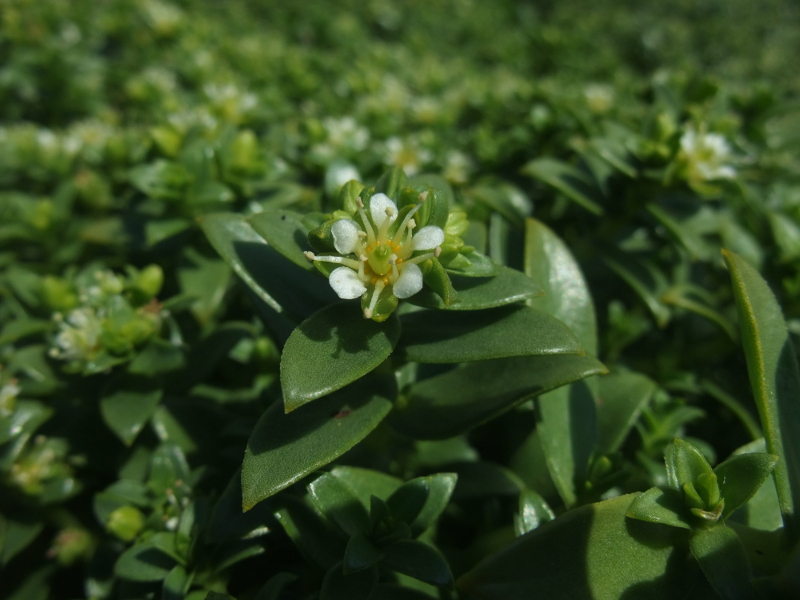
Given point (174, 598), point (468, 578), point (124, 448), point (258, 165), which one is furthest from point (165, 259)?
point (468, 578)

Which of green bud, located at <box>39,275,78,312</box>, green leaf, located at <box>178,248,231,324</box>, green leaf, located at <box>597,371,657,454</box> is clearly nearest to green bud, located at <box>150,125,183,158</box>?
green leaf, located at <box>178,248,231,324</box>

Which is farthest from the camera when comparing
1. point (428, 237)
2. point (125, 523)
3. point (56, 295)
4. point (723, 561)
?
point (56, 295)

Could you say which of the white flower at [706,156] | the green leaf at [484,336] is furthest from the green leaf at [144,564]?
the white flower at [706,156]

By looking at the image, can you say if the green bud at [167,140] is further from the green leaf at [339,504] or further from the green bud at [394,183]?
the green leaf at [339,504]

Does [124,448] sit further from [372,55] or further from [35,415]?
[372,55]

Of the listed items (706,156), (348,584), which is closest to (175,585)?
(348,584)

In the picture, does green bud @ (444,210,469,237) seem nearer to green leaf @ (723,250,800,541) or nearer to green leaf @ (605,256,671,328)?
green leaf @ (723,250,800,541)

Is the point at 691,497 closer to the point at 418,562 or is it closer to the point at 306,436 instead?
the point at 418,562
